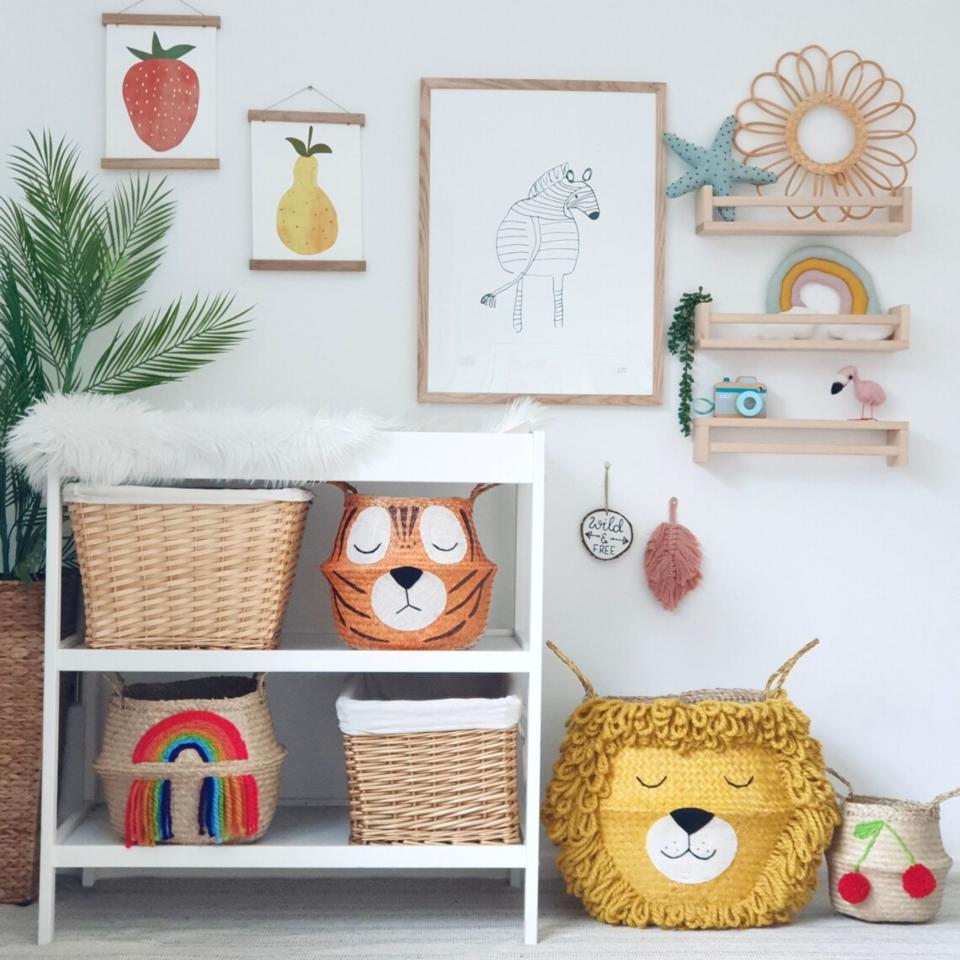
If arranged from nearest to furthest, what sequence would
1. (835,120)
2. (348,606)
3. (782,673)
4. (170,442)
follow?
(170,442), (348,606), (782,673), (835,120)

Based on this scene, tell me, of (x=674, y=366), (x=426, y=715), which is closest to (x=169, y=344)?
(x=426, y=715)

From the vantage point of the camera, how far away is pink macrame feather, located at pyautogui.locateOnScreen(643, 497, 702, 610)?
2.41m

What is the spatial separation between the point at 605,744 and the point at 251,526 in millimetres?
739

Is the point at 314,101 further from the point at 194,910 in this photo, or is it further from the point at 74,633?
the point at 194,910

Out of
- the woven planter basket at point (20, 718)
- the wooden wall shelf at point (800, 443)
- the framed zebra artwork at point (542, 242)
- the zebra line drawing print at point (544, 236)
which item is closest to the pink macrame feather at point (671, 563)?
the wooden wall shelf at point (800, 443)

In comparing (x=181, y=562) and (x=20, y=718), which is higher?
(x=181, y=562)

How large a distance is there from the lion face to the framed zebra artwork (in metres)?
0.77

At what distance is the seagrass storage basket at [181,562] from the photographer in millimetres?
1980

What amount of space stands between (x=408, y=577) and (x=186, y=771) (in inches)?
19.9

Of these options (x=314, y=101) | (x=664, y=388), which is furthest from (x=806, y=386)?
(x=314, y=101)

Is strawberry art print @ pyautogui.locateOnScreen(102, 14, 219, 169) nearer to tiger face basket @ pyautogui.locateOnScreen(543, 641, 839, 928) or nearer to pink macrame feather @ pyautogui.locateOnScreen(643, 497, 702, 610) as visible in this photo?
pink macrame feather @ pyautogui.locateOnScreen(643, 497, 702, 610)

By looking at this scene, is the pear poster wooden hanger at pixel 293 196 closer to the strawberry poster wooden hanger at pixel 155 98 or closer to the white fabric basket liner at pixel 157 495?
the strawberry poster wooden hanger at pixel 155 98

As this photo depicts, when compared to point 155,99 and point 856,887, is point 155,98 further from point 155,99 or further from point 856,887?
point 856,887

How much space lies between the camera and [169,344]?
237 cm
